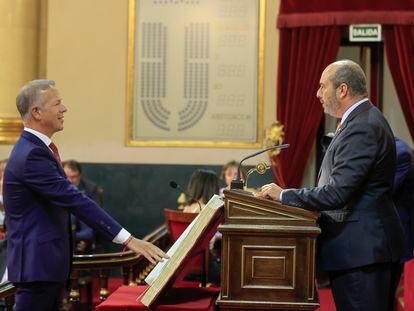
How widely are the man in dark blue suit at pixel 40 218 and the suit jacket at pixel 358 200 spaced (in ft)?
2.19

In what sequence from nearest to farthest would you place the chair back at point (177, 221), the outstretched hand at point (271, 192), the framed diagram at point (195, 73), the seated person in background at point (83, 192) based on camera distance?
1. the outstretched hand at point (271, 192)
2. the chair back at point (177, 221)
3. the seated person in background at point (83, 192)
4. the framed diagram at point (195, 73)

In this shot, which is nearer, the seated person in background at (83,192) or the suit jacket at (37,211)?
the suit jacket at (37,211)

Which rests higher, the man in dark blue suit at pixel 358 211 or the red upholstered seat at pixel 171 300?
the man in dark blue suit at pixel 358 211

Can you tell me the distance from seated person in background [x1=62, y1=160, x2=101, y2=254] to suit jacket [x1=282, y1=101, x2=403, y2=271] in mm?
4195

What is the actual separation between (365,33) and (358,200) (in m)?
4.87

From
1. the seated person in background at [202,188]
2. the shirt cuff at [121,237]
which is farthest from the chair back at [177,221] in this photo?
the shirt cuff at [121,237]

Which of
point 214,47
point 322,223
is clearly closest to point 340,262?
point 322,223

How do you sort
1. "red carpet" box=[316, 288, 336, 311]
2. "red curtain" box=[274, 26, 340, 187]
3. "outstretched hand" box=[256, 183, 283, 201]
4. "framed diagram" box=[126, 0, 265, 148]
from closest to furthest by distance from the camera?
"outstretched hand" box=[256, 183, 283, 201] < "red carpet" box=[316, 288, 336, 311] < "red curtain" box=[274, 26, 340, 187] < "framed diagram" box=[126, 0, 265, 148]

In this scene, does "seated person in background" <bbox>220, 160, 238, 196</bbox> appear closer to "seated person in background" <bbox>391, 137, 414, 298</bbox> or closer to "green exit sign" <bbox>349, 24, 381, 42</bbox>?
"green exit sign" <bbox>349, 24, 381, 42</bbox>

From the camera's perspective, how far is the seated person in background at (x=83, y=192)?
7.17 m

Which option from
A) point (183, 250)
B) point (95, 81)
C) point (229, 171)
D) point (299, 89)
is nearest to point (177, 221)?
point (229, 171)

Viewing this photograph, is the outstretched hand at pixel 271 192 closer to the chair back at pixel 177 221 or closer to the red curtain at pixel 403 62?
the chair back at pixel 177 221

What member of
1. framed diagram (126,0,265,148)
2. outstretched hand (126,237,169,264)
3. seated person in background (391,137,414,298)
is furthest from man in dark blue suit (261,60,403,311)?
framed diagram (126,0,265,148)

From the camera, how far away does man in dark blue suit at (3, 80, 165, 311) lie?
3.12 meters
